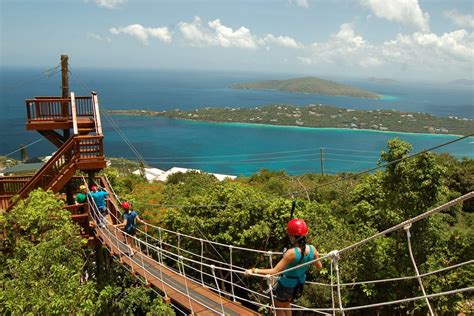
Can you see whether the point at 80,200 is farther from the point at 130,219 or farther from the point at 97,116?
the point at 97,116

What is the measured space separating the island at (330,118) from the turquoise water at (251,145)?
16.7 ft

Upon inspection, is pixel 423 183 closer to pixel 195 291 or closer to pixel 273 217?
pixel 273 217

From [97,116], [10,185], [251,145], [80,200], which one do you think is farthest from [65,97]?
[251,145]

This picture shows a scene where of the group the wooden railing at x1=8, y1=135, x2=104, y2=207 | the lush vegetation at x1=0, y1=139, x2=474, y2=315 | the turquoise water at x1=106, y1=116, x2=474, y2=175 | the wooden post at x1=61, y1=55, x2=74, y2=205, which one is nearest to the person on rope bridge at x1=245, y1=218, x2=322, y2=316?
the lush vegetation at x1=0, y1=139, x2=474, y2=315

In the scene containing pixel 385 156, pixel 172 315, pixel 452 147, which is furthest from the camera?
pixel 452 147

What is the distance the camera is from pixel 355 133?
102 meters

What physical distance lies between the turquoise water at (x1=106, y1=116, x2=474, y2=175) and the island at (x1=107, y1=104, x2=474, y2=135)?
5.09m

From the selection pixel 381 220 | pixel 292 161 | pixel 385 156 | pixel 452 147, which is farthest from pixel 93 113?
pixel 452 147

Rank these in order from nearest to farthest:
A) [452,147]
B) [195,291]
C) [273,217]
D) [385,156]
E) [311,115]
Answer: [195,291] → [385,156] → [273,217] → [452,147] → [311,115]

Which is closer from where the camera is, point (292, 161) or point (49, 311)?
point (49, 311)

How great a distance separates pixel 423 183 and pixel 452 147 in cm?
9182

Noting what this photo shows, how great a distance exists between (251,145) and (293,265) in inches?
3332

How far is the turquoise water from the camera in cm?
7012

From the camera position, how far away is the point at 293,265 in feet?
11.7
